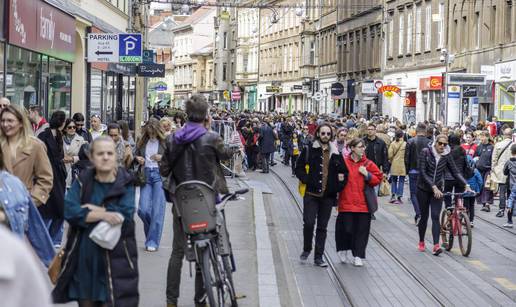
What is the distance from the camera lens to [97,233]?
19.0 ft

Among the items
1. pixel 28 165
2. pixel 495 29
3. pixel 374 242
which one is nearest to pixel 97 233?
pixel 28 165

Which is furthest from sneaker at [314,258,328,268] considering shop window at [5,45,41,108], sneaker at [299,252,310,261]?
shop window at [5,45,41,108]

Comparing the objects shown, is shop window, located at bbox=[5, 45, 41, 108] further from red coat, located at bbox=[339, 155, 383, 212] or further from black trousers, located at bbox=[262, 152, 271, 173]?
black trousers, located at bbox=[262, 152, 271, 173]

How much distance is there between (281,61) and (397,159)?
66114 millimetres

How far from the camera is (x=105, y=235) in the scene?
228 inches

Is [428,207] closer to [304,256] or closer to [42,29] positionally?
[304,256]

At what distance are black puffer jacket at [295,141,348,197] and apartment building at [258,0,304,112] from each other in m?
63.7

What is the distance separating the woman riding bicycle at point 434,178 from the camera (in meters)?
14.0

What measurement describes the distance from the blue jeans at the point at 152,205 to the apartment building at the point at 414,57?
33.6 meters

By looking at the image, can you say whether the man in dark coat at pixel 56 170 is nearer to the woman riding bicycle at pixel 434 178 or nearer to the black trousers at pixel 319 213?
the black trousers at pixel 319 213

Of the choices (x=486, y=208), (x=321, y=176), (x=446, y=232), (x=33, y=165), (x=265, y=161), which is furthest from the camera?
(x=265, y=161)

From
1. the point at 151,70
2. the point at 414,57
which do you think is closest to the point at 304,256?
the point at 151,70

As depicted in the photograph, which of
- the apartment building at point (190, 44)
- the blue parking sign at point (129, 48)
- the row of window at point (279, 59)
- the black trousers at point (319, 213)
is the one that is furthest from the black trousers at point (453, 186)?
the apartment building at point (190, 44)

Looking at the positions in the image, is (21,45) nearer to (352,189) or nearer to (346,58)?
(352,189)
